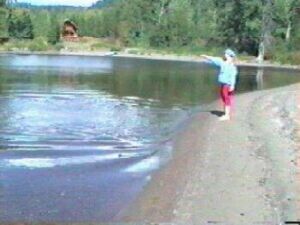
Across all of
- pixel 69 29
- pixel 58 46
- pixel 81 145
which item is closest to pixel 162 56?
pixel 58 46

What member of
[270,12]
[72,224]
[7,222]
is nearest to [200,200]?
[72,224]

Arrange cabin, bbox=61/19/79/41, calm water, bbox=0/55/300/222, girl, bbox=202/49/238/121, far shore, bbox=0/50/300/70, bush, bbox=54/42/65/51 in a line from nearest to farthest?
calm water, bbox=0/55/300/222 < girl, bbox=202/49/238/121 < far shore, bbox=0/50/300/70 < bush, bbox=54/42/65/51 < cabin, bbox=61/19/79/41

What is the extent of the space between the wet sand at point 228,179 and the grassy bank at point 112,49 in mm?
73206

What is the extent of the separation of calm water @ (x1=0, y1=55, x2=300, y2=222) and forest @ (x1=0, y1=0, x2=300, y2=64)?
59450 mm

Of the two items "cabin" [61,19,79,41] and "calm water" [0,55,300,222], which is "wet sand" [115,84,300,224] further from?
"cabin" [61,19,79,41]

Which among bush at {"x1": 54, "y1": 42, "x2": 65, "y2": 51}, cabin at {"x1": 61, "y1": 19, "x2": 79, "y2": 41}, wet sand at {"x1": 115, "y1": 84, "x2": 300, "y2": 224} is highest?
wet sand at {"x1": 115, "y1": 84, "x2": 300, "y2": 224}

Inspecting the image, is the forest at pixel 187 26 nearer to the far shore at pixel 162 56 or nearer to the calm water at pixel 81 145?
the far shore at pixel 162 56

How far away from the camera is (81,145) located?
61.9 feet

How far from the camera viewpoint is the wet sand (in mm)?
11148

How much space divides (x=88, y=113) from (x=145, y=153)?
896 centimetres

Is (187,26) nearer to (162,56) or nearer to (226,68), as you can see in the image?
(162,56)

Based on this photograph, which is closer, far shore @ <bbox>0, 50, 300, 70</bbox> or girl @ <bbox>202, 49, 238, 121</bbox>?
girl @ <bbox>202, 49, 238, 121</bbox>

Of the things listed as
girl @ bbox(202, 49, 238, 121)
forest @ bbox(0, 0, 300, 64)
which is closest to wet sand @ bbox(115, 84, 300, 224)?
girl @ bbox(202, 49, 238, 121)

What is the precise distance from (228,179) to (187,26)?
10301 cm
